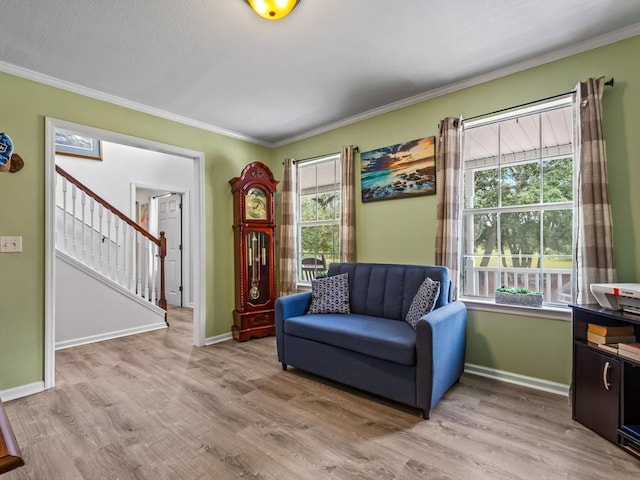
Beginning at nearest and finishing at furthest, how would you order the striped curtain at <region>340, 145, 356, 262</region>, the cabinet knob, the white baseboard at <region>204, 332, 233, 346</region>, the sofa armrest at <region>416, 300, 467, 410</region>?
the cabinet knob → the sofa armrest at <region>416, 300, 467, 410</region> → the striped curtain at <region>340, 145, 356, 262</region> → the white baseboard at <region>204, 332, 233, 346</region>

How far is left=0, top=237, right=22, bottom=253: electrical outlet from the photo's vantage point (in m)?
2.45

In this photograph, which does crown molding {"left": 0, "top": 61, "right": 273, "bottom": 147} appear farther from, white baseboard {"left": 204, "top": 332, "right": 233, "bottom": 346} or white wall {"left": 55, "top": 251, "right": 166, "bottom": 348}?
white baseboard {"left": 204, "top": 332, "right": 233, "bottom": 346}

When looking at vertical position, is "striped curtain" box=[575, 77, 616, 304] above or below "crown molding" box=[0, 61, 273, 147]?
below

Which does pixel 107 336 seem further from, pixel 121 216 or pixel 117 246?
pixel 121 216

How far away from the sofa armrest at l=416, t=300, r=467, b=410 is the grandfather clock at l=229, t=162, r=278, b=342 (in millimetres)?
2315

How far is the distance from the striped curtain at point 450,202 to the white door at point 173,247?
4.92 meters

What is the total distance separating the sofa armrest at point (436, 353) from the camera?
2057 millimetres

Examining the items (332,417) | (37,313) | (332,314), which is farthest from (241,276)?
(332,417)

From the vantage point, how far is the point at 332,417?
214 centimetres

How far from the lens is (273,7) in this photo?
72.9 inches

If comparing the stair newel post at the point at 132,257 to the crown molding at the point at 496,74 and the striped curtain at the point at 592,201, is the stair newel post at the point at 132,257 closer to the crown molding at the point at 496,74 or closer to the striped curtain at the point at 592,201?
Result: the crown molding at the point at 496,74

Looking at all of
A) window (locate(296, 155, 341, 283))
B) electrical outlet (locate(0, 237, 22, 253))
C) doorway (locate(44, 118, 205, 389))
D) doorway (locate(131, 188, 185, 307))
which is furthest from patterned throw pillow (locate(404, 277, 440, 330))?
doorway (locate(131, 188, 185, 307))

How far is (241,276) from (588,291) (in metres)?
3.25

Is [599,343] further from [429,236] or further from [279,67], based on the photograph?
[279,67]
